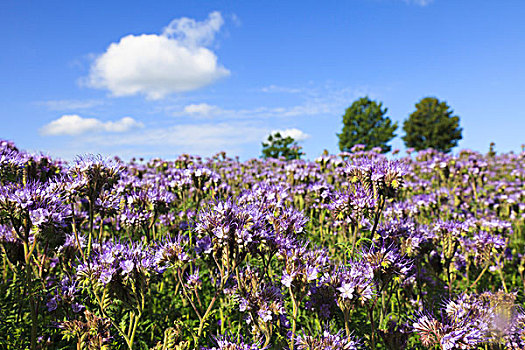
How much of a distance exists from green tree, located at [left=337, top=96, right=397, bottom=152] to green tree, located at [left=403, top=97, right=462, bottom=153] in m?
7.35

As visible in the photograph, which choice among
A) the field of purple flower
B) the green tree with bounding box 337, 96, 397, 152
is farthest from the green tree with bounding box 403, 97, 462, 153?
the field of purple flower

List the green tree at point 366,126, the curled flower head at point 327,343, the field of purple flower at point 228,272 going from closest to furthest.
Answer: the curled flower head at point 327,343
the field of purple flower at point 228,272
the green tree at point 366,126

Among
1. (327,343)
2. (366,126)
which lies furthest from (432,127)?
(327,343)

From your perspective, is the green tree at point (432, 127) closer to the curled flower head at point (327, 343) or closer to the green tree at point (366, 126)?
the green tree at point (366, 126)

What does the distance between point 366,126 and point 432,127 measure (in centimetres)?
1406

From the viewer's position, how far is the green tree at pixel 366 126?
67.0 meters

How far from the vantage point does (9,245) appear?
415 centimetres

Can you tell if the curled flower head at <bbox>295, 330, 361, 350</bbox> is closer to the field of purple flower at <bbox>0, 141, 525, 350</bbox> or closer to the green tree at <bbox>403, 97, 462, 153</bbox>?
the field of purple flower at <bbox>0, 141, 525, 350</bbox>

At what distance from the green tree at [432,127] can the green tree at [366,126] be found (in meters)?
7.35

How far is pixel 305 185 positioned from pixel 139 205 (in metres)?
4.09

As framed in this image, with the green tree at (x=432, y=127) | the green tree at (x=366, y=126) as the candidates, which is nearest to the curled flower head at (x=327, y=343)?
the green tree at (x=366, y=126)

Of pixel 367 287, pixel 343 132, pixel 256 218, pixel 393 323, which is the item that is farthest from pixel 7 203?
pixel 343 132

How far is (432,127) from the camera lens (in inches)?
2810

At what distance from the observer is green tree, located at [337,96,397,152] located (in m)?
67.0
